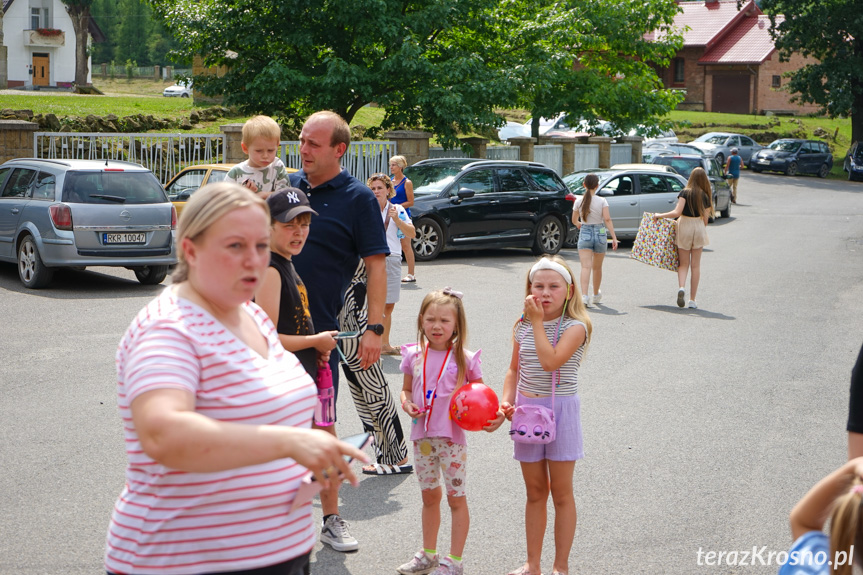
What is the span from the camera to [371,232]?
193 inches

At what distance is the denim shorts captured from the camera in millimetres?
12969

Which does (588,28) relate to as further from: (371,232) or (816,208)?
(371,232)

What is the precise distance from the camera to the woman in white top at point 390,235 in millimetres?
9273

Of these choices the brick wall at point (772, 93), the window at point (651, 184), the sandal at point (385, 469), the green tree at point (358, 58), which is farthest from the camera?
the brick wall at point (772, 93)

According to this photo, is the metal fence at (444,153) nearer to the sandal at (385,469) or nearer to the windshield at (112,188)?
the windshield at (112,188)

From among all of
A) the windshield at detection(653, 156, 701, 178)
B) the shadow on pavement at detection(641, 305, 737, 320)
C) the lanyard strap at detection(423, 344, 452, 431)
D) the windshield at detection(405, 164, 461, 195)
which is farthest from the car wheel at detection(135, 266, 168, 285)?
the windshield at detection(653, 156, 701, 178)

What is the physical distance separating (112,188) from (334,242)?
8973mm

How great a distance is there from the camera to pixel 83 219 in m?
12.5

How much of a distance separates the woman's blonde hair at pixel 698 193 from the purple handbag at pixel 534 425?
939 cm

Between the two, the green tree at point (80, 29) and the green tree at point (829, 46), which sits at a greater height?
the green tree at point (80, 29)

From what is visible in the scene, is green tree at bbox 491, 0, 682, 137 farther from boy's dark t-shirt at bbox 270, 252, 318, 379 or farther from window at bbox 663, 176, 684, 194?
boy's dark t-shirt at bbox 270, 252, 318, 379

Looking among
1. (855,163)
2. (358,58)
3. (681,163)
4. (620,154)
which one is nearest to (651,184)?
(681,163)

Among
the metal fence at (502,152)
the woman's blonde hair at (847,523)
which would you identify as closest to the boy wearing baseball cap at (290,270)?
the woman's blonde hair at (847,523)

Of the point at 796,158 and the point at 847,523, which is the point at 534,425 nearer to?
the point at 847,523
